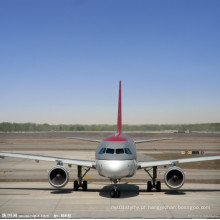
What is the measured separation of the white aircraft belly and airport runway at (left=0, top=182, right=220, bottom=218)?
60.9 inches

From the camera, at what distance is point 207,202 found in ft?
61.8

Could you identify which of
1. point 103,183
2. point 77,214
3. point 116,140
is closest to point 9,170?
point 103,183

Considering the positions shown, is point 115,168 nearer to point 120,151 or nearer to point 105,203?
point 120,151

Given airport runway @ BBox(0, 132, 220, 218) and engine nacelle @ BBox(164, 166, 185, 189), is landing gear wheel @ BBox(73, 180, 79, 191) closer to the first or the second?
airport runway @ BBox(0, 132, 220, 218)

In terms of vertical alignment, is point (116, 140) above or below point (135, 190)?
above

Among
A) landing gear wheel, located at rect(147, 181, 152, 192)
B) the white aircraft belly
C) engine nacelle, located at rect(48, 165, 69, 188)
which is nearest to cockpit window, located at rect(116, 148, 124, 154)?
the white aircraft belly

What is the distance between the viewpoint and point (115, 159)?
61.4 ft

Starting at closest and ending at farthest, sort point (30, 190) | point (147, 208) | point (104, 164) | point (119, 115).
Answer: point (147, 208)
point (104, 164)
point (30, 190)
point (119, 115)

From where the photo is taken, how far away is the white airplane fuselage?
60.7 feet

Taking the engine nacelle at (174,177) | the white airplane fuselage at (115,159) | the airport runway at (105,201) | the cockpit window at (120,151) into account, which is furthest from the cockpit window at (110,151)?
the engine nacelle at (174,177)

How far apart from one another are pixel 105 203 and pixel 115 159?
2.51 metres

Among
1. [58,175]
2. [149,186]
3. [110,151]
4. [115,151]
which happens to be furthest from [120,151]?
[149,186]

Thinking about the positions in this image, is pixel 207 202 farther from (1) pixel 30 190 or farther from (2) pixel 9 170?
(2) pixel 9 170

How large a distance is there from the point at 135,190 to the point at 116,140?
208 inches
